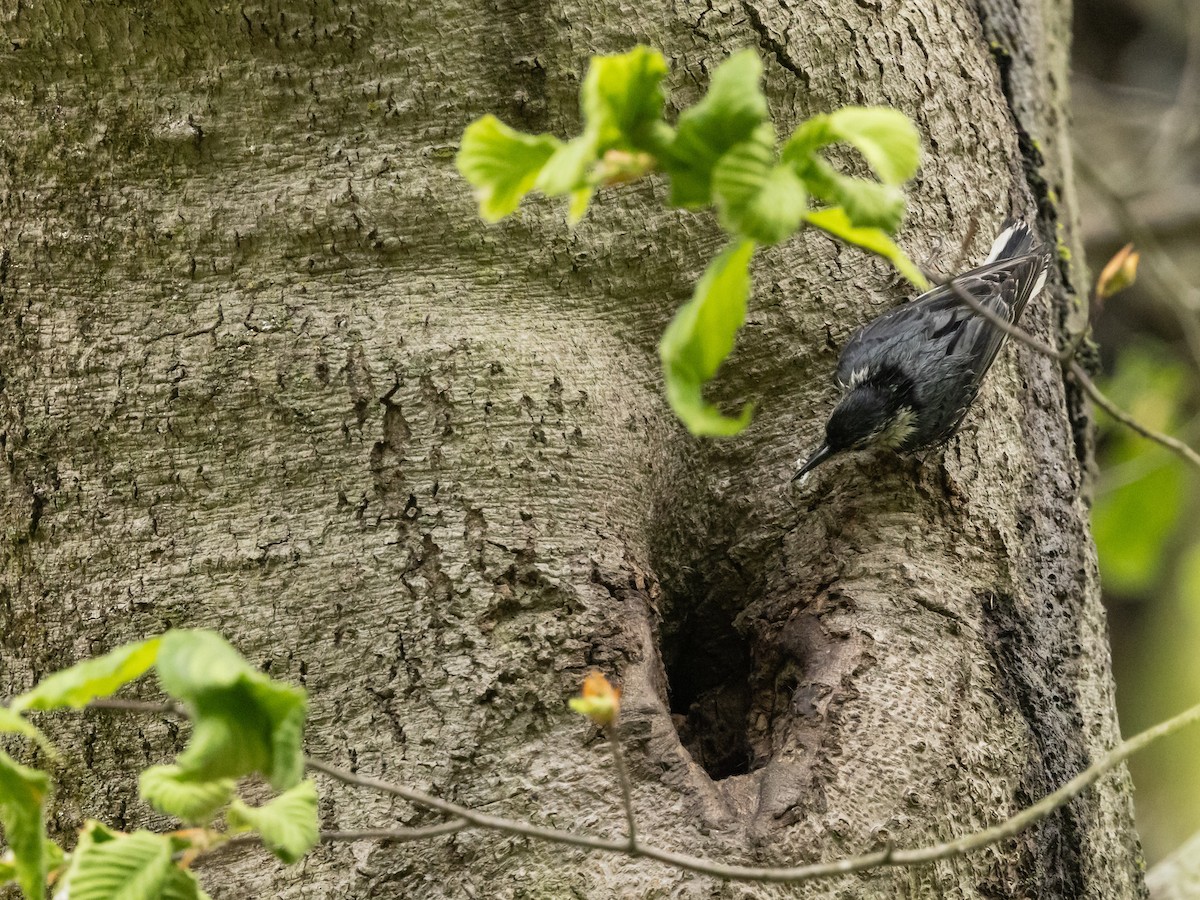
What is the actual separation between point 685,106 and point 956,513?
823mm

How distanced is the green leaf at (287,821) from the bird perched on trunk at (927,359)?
1.14 m

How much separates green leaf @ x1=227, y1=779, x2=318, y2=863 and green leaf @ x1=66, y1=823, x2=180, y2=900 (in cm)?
7

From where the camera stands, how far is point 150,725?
5.43ft

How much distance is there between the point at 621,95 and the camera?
2.99 feet

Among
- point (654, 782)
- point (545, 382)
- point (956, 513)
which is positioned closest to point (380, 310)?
point (545, 382)

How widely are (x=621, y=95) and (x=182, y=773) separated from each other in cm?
66

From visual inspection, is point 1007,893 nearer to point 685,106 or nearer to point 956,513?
point 956,513

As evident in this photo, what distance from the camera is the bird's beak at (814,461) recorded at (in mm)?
1985

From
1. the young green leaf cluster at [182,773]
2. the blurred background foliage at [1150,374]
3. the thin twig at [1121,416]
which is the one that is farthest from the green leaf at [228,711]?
the blurred background foliage at [1150,374]

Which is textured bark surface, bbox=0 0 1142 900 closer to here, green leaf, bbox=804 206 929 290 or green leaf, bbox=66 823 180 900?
green leaf, bbox=66 823 180 900

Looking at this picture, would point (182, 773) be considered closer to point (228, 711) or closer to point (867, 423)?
point (228, 711)

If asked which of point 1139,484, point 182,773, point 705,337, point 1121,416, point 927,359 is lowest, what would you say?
point 1139,484

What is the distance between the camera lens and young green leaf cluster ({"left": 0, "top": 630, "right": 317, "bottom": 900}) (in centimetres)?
91

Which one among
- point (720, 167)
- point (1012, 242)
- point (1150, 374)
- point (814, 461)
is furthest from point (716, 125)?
point (1150, 374)
